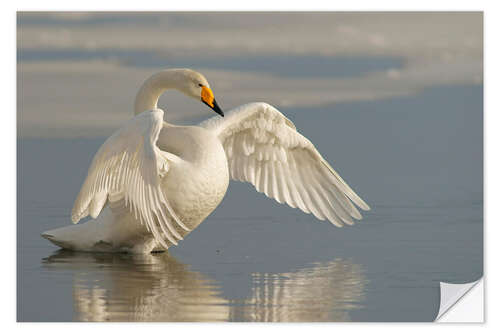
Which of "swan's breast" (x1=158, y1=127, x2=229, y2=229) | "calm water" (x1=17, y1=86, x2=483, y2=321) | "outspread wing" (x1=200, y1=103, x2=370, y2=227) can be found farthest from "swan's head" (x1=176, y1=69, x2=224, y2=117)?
"calm water" (x1=17, y1=86, x2=483, y2=321)

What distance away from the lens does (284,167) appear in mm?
6859

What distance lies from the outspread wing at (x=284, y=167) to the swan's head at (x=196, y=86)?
409 millimetres

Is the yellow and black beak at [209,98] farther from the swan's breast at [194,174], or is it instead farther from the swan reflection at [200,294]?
the swan reflection at [200,294]

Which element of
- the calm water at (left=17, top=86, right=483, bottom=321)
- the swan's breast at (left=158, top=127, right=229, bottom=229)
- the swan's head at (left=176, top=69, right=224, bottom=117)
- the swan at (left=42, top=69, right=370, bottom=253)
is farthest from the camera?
the swan's head at (left=176, top=69, right=224, bottom=117)

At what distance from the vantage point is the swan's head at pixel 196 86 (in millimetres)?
6141

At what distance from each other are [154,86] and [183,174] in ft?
2.40

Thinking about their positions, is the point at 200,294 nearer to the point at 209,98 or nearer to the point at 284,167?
the point at 209,98

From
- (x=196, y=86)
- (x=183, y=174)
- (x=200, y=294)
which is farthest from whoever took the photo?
(x=196, y=86)

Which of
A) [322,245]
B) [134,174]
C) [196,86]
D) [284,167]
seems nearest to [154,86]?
[196,86]

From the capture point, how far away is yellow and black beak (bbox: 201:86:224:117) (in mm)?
6156

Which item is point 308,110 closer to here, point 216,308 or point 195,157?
point 195,157

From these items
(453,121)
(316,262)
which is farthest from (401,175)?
(316,262)

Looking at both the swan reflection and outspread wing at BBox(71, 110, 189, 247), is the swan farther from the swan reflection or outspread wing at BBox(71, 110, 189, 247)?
the swan reflection

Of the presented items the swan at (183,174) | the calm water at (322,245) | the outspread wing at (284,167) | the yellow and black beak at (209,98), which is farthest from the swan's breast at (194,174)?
the outspread wing at (284,167)
